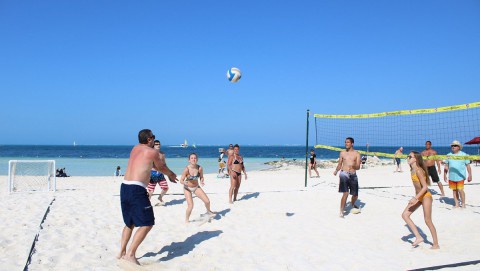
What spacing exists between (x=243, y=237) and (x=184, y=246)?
0.94 metres

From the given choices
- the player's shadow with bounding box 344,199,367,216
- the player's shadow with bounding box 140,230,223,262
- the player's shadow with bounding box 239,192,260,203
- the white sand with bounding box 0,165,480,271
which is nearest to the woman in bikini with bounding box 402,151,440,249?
the white sand with bounding box 0,165,480,271

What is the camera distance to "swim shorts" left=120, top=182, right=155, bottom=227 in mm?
3688

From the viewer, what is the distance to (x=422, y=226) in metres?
5.95

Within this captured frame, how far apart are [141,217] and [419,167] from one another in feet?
11.8

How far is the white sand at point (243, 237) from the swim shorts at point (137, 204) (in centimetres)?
52

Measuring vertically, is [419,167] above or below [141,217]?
above

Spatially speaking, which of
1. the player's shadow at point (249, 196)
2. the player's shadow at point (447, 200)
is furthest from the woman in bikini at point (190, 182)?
the player's shadow at point (447, 200)

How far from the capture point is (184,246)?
188 inches

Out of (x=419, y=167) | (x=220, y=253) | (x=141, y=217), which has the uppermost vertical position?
(x=419, y=167)

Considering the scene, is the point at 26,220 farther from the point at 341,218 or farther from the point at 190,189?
the point at 341,218

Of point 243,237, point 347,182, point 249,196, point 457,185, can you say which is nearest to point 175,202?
point 249,196

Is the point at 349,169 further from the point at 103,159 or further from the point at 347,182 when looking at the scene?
the point at 103,159

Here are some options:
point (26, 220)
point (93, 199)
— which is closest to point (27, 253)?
point (26, 220)

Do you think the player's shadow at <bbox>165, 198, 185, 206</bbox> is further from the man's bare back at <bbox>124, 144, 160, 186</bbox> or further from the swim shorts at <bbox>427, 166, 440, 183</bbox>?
the swim shorts at <bbox>427, 166, 440, 183</bbox>
